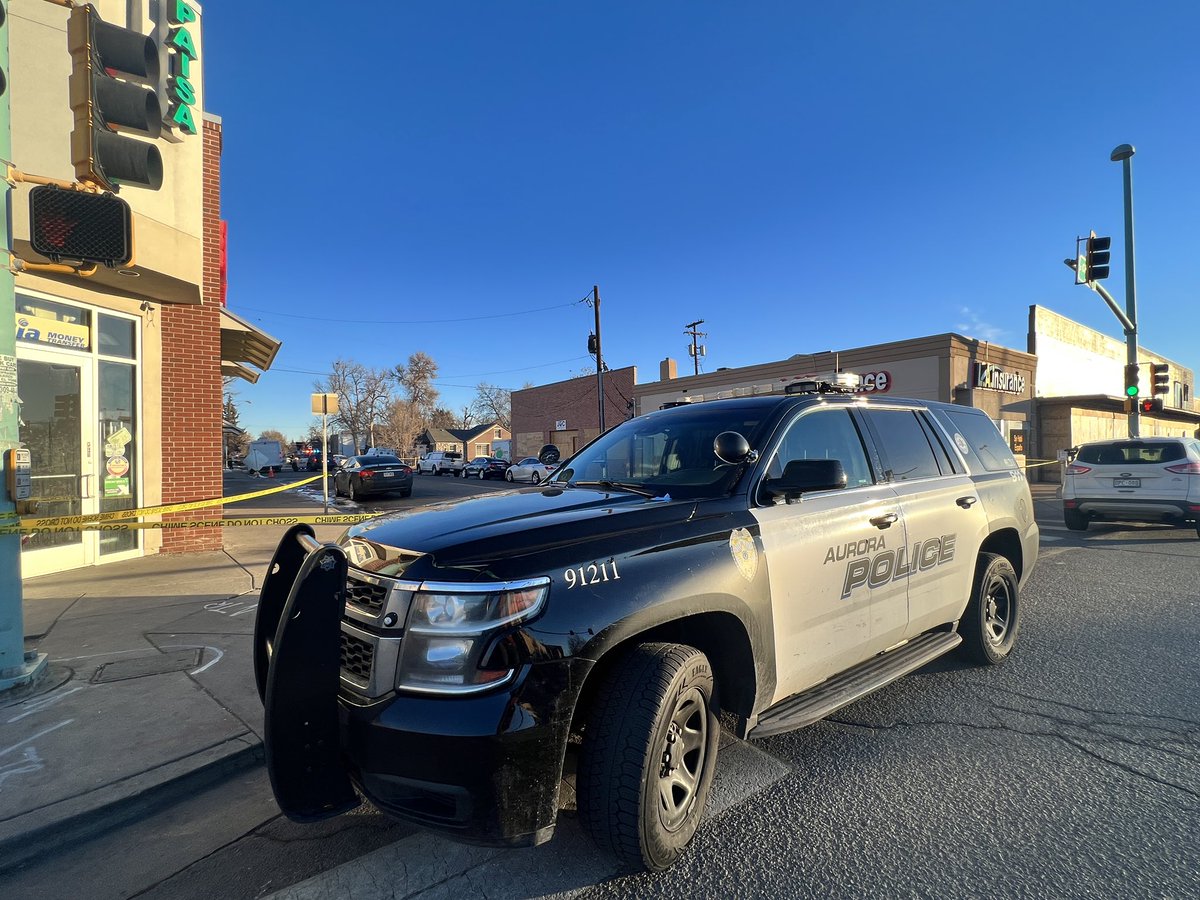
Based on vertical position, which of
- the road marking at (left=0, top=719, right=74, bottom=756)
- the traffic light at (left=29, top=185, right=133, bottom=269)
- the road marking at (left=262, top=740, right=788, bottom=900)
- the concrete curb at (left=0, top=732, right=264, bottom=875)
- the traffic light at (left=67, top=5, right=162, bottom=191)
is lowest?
the road marking at (left=262, top=740, right=788, bottom=900)

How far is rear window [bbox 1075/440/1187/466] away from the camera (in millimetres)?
10156

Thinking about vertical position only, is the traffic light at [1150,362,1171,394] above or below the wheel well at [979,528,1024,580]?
above

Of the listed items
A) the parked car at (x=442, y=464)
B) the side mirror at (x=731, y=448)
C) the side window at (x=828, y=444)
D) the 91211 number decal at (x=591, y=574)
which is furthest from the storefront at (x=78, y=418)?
the parked car at (x=442, y=464)

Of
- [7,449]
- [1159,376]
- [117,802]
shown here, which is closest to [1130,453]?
[1159,376]

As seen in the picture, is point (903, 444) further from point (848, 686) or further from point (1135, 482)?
point (1135, 482)

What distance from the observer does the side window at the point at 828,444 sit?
11.0ft

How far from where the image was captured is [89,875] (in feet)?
8.36

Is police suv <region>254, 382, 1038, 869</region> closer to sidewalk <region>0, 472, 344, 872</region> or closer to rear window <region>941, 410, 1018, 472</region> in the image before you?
sidewalk <region>0, 472, 344, 872</region>

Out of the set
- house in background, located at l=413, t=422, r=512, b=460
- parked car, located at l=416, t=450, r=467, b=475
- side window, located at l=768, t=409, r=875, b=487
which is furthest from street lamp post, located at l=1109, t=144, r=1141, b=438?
house in background, located at l=413, t=422, r=512, b=460

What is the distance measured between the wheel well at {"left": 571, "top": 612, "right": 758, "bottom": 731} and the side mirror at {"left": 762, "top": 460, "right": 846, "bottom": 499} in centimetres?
65

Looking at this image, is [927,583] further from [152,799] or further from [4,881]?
[4,881]

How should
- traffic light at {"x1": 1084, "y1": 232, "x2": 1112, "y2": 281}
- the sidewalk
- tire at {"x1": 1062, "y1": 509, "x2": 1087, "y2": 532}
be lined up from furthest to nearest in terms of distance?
traffic light at {"x1": 1084, "y1": 232, "x2": 1112, "y2": 281}
tire at {"x1": 1062, "y1": 509, "x2": 1087, "y2": 532}
the sidewalk

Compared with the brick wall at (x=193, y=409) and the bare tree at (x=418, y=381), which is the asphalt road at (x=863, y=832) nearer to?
the brick wall at (x=193, y=409)

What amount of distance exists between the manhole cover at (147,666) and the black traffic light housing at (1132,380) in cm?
1999
